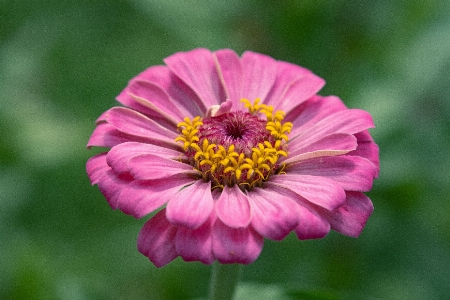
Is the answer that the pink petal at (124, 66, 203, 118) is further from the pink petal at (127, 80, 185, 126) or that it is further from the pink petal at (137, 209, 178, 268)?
the pink petal at (137, 209, 178, 268)

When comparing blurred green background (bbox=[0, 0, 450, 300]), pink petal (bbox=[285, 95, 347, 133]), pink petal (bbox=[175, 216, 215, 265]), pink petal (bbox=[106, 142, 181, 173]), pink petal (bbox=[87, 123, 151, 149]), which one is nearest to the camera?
pink petal (bbox=[175, 216, 215, 265])

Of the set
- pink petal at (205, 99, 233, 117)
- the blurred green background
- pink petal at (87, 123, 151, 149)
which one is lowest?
the blurred green background

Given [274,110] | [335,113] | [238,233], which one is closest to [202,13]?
[274,110]

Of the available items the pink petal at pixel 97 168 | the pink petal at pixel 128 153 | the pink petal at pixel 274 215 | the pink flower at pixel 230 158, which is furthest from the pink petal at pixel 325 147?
the pink petal at pixel 97 168

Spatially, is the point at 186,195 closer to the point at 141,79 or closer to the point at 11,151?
the point at 141,79

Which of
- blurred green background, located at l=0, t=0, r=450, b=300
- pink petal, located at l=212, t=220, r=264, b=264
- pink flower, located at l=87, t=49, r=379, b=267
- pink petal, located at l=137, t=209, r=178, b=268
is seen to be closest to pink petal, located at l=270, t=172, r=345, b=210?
pink flower, located at l=87, t=49, r=379, b=267

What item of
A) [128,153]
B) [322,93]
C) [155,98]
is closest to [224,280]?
[128,153]

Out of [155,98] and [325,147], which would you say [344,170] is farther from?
[155,98]

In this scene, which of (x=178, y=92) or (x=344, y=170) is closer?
(x=344, y=170)
